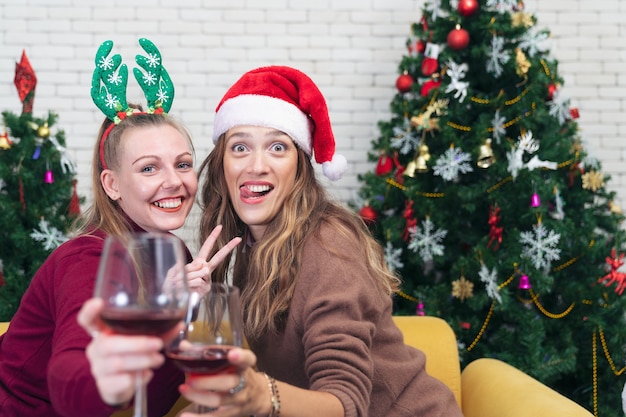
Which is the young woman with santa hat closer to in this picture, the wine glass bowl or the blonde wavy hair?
the blonde wavy hair

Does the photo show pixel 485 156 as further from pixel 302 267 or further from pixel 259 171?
pixel 302 267

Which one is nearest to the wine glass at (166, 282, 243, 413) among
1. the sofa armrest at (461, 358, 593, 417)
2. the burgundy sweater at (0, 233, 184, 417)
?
the burgundy sweater at (0, 233, 184, 417)

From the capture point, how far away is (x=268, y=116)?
7.06 ft

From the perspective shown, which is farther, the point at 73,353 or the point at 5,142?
the point at 5,142

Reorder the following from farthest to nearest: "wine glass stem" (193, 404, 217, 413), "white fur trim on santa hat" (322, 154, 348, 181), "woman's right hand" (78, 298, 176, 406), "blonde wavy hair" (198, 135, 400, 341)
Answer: "white fur trim on santa hat" (322, 154, 348, 181) → "blonde wavy hair" (198, 135, 400, 341) → "wine glass stem" (193, 404, 217, 413) → "woman's right hand" (78, 298, 176, 406)

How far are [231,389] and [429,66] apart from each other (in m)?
2.88

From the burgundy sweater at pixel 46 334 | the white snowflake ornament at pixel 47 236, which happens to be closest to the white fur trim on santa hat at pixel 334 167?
the burgundy sweater at pixel 46 334

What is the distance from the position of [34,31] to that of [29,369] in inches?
125

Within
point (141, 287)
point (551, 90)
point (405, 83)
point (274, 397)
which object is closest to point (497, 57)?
point (551, 90)

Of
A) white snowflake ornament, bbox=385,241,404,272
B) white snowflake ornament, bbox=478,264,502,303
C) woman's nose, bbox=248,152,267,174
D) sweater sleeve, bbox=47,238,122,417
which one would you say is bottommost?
white snowflake ornament, bbox=478,264,502,303

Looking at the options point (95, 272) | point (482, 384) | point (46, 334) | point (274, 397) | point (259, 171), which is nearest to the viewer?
point (274, 397)

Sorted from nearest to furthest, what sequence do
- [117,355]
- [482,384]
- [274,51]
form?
[117,355], [482,384], [274,51]

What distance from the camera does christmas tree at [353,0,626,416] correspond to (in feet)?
11.7

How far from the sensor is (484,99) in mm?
3656
